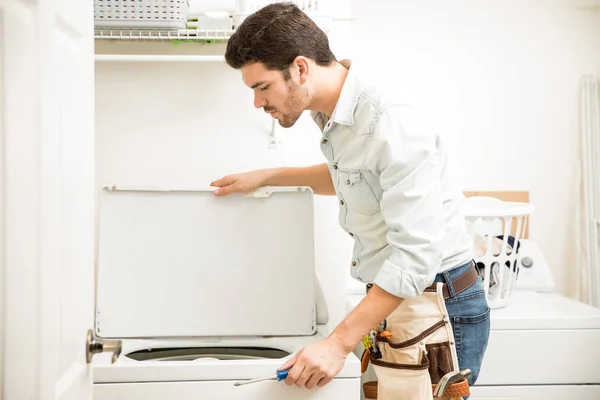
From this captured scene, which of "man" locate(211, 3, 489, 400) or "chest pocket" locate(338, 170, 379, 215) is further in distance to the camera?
"chest pocket" locate(338, 170, 379, 215)

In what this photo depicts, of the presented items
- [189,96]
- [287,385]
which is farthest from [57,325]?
[189,96]

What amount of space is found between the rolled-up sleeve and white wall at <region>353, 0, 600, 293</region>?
3.66 feet

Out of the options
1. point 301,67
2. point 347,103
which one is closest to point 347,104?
point 347,103

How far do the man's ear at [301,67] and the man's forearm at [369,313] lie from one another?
484 mm

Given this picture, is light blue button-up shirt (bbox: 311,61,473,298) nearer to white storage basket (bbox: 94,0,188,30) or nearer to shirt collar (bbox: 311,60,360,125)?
shirt collar (bbox: 311,60,360,125)

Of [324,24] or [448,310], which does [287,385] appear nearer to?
[448,310]

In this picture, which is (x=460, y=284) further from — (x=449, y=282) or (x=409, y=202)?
(x=409, y=202)

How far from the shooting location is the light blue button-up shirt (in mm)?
1293

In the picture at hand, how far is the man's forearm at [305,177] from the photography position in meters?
1.87

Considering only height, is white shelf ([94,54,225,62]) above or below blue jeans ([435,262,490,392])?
above

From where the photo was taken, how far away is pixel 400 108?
1341mm

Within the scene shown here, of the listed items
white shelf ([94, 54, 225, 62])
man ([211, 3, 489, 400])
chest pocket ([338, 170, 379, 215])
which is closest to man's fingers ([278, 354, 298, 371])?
man ([211, 3, 489, 400])

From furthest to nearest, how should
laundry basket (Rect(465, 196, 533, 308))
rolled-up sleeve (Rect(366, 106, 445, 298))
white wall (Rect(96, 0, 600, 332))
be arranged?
white wall (Rect(96, 0, 600, 332)) < laundry basket (Rect(465, 196, 533, 308)) < rolled-up sleeve (Rect(366, 106, 445, 298))

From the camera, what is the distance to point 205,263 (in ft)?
6.31
